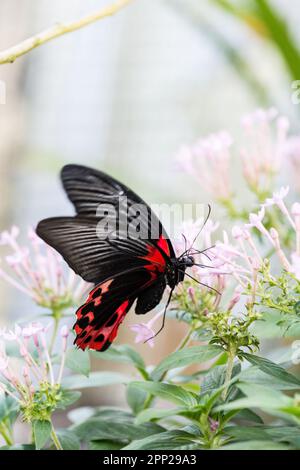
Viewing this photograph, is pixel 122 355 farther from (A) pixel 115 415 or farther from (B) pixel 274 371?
(B) pixel 274 371

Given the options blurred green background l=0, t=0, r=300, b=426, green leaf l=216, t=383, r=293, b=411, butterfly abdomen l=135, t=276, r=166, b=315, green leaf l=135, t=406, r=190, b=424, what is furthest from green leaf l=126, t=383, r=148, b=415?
blurred green background l=0, t=0, r=300, b=426

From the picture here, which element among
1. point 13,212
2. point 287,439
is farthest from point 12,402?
point 13,212

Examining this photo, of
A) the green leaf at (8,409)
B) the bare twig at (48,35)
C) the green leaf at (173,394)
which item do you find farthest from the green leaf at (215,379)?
the bare twig at (48,35)

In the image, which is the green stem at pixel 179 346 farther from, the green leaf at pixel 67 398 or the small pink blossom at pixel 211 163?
the small pink blossom at pixel 211 163

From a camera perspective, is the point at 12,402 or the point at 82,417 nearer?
the point at 12,402

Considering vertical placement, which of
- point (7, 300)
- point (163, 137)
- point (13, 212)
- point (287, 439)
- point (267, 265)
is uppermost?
point (163, 137)

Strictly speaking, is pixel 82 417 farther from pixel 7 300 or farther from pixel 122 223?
pixel 7 300

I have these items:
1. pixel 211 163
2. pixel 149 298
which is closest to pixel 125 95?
pixel 211 163

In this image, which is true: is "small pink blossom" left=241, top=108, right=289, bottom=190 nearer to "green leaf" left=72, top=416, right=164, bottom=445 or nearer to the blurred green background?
"green leaf" left=72, top=416, right=164, bottom=445

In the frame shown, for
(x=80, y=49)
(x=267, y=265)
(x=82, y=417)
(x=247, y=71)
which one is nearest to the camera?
(x=267, y=265)
